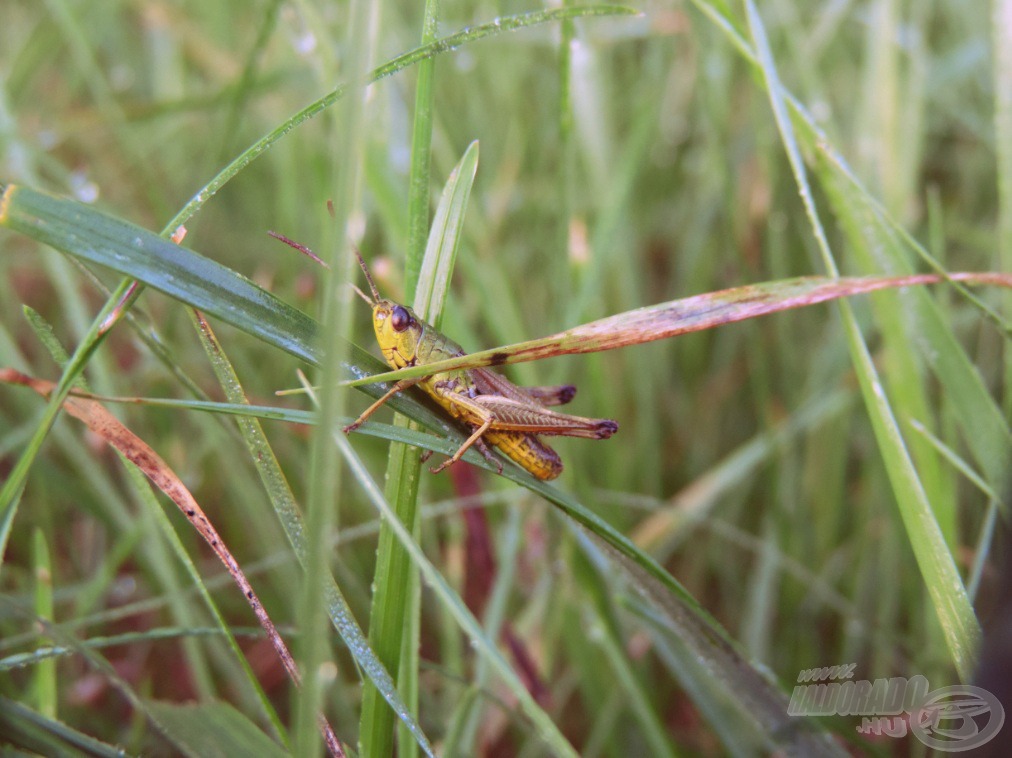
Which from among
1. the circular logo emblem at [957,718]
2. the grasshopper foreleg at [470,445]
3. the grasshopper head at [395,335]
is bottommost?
the circular logo emblem at [957,718]

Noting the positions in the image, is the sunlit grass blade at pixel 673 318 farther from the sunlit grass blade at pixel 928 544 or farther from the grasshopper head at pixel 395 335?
the grasshopper head at pixel 395 335

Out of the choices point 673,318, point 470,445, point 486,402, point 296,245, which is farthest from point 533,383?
point 673,318

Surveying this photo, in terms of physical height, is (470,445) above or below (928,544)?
above

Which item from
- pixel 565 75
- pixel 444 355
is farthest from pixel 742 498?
pixel 565 75

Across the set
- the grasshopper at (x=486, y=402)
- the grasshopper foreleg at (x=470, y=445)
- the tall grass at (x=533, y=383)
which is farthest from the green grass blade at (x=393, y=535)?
the grasshopper at (x=486, y=402)

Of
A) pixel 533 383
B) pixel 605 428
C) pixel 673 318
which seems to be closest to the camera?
pixel 673 318

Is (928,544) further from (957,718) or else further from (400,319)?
(400,319)
